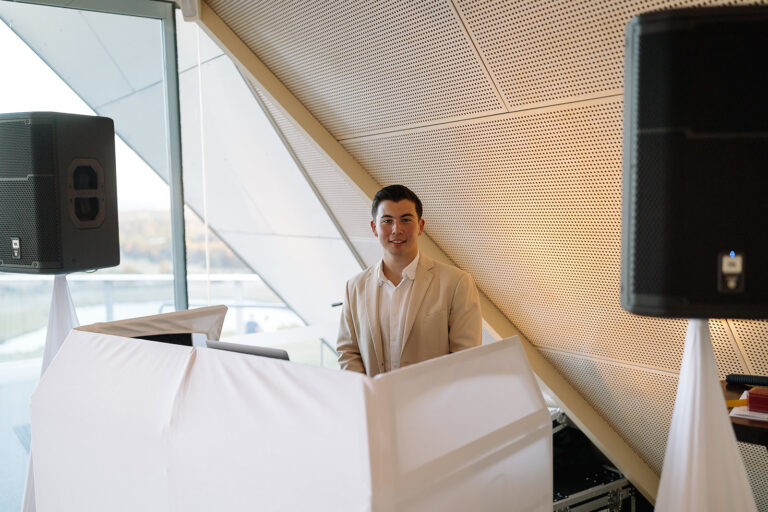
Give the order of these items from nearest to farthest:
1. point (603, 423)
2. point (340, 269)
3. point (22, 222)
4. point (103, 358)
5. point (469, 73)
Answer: point (103, 358) < point (469, 73) < point (22, 222) < point (603, 423) < point (340, 269)

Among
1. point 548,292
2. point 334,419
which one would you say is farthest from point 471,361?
point 548,292

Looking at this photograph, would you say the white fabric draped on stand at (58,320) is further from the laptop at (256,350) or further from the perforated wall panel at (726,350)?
the perforated wall panel at (726,350)

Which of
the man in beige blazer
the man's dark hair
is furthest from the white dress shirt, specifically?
the man's dark hair

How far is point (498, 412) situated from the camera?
5.86 feet

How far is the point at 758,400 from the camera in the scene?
7.40 ft

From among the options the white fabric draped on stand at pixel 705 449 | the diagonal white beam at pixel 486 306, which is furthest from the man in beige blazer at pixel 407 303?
the diagonal white beam at pixel 486 306

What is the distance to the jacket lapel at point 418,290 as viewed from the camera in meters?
2.50

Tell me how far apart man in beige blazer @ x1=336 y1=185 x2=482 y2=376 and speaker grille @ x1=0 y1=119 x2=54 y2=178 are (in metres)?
1.54

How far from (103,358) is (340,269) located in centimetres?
301

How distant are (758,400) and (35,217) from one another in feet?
9.57

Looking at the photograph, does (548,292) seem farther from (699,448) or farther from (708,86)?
(708,86)

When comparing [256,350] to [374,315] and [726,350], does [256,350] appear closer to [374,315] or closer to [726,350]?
[374,315]

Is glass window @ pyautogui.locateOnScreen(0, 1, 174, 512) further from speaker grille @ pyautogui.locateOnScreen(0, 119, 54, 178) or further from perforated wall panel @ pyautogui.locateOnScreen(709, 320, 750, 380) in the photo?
perforated wall panel @ pyautogui.locateOnScreen(709, 320, 750, 380)

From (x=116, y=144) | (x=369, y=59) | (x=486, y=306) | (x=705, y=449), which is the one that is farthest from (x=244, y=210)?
(x=705, y=449)
